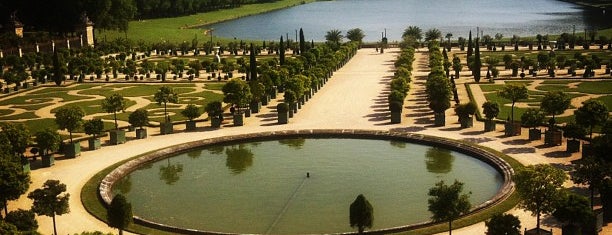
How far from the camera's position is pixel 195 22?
159 metres

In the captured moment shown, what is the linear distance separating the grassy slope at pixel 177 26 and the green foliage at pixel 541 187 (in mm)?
95579

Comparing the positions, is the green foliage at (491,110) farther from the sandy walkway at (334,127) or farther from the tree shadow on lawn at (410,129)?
the tree shadow on lawn at (410,129)

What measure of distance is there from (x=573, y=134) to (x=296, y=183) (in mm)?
15075

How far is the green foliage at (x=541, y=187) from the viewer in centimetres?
2716

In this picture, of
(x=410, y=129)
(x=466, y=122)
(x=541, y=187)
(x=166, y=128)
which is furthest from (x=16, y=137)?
(x=541, y=187)

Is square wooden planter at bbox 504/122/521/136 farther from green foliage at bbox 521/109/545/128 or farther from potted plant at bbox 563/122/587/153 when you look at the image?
potted plant at bbox 563/122/587/153

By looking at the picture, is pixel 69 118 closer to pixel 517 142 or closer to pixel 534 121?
pixel 517 142

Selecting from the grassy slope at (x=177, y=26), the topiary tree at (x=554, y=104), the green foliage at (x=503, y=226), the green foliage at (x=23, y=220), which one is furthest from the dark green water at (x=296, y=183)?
the grassy slope at (x=177, y=26)

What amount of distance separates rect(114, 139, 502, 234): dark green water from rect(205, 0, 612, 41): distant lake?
84184 millimetres

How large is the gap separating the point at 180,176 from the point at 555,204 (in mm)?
20418

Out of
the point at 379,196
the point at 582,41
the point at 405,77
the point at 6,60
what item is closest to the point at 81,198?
the point at 379,196

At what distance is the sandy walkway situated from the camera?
33362 mm

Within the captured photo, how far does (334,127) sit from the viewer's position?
48.7 meters

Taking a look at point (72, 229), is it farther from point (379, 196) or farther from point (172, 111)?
point (172, 111)
